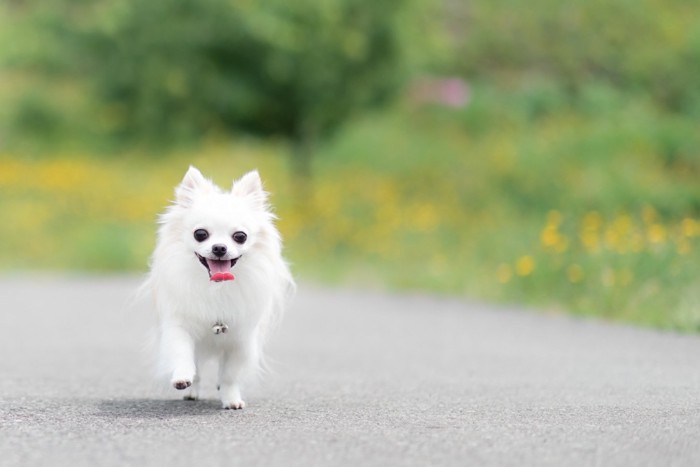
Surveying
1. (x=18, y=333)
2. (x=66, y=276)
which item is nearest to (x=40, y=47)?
(x=66, y=276)

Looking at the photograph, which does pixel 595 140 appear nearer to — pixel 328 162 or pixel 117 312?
pixel 328 162

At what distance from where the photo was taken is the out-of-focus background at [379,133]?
727 inches

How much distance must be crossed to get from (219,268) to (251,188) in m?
0.52

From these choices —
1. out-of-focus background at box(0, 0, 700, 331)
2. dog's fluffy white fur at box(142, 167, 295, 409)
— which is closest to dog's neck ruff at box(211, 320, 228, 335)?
dog's fluffy white fur at box(142, 167, 295, 409)

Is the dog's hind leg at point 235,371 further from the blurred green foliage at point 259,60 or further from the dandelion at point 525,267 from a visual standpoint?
the blurred green foliage at point 259,60

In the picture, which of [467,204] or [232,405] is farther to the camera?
[467,204]

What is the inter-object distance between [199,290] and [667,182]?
16514mm

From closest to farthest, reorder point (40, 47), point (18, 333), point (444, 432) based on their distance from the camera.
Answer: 1. point (444, 432)
2. point (18, 333)
3. point (40, 47)

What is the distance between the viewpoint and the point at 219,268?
634cm

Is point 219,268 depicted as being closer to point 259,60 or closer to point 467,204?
point 259,60

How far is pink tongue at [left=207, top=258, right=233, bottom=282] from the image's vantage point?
6305 millimetres

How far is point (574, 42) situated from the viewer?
2777 cm

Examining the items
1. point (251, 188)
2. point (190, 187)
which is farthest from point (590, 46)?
point (190, 187)

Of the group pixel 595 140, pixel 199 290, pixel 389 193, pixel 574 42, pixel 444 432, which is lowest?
pixel 444 432
